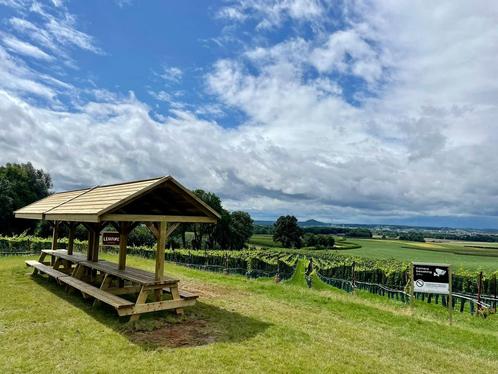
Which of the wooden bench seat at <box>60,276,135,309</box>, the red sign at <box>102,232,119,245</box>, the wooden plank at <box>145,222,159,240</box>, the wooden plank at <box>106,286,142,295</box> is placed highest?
the wooden plank at <box>145,222,159,240</box>

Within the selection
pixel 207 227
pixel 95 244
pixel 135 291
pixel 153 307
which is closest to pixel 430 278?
pixel 153 307

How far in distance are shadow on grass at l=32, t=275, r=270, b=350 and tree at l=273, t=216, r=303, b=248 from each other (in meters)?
67.2

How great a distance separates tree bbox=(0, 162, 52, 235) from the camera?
121 feet

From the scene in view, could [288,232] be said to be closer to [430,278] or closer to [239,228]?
[239,228]

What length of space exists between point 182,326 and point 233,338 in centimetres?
124

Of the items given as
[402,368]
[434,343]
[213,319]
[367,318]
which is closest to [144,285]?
[213,319]

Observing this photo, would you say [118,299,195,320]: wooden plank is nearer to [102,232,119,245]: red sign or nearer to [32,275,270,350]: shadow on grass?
[32,275,270,350]: shadow on grass

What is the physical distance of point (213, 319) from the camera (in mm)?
7965

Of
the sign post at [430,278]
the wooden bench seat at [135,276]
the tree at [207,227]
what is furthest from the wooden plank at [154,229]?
the tree at [207,227]

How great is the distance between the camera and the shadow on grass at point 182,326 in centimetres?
649

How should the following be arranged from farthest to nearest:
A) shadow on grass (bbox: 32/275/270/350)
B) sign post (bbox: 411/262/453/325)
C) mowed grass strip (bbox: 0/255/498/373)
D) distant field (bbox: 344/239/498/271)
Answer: distant field (bbox: 344/239/498/271)
sign post (bbox: 411/262/453/325)
shadow on grass (bbox: 32/275/270/350)
mowed grass strip (bbox: 0/255/498/373)

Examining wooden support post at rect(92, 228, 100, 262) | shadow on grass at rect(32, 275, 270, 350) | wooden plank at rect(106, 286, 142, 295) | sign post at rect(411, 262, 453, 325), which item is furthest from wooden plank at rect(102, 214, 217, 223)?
sign post at rect(411, 262, 453, 325)

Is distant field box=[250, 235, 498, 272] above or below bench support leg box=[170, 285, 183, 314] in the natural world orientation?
below

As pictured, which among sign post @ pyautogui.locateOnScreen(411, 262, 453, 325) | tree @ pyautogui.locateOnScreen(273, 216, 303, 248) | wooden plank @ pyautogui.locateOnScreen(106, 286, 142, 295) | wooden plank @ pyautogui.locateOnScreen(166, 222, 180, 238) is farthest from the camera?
tree @ pyautogui.locateOnScreen(273, 216, 303, 248)
